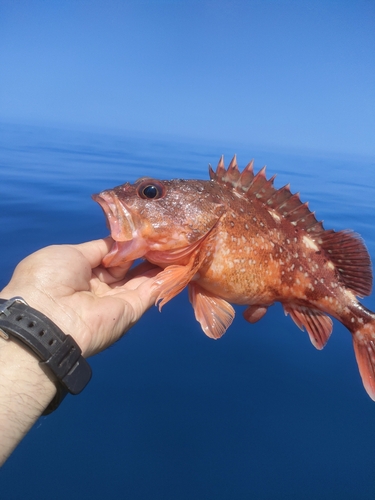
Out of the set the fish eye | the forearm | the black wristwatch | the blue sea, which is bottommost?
the blue sea

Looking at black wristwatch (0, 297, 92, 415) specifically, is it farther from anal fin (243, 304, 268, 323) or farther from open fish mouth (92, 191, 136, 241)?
anal fin (243, 304, 268, 323)

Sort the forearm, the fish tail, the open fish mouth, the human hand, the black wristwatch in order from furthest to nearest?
the fish tail
the open fish mouth
the human hand
the black wristwatch
the forearm

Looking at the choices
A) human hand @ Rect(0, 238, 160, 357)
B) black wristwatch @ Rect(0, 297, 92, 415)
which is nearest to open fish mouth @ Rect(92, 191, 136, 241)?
human hand @ Rect(0, 238, 160, 357)

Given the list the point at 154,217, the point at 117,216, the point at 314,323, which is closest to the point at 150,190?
the point at 154,217

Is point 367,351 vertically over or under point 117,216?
under

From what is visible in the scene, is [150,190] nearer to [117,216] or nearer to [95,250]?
[117,216]
